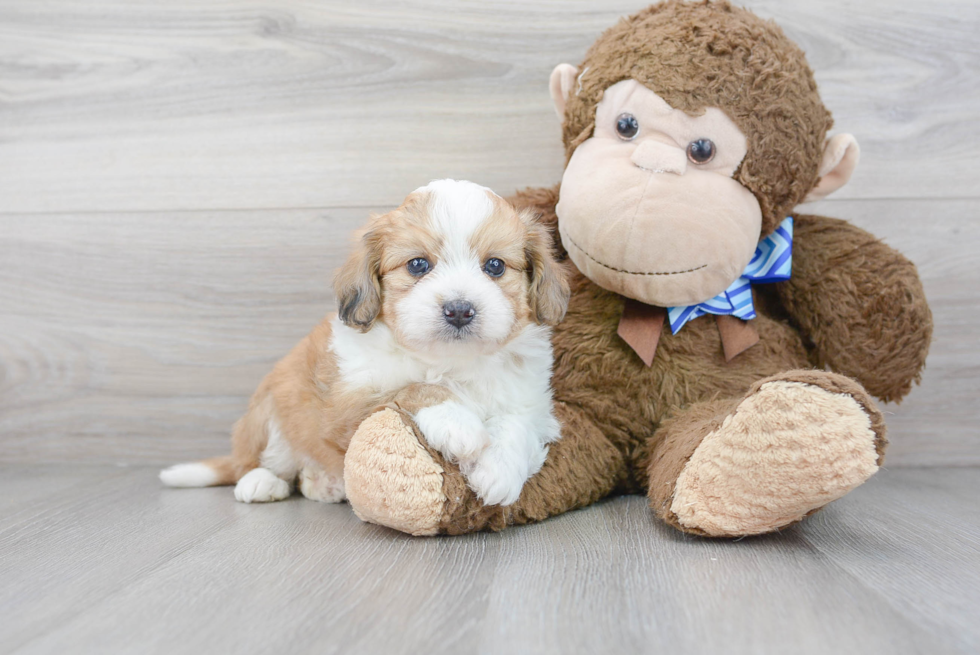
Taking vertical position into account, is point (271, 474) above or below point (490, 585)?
below

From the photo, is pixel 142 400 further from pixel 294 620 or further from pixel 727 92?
pixel 727 92

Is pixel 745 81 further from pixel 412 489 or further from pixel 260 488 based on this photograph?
pixel 260 488

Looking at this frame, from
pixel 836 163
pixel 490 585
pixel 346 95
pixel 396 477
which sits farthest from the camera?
pixel 346 95

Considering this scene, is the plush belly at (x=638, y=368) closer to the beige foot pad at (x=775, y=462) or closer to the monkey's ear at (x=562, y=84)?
the beige foot pad at (x=775, y=462)

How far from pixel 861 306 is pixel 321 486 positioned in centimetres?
133

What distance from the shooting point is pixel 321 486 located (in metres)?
1.77

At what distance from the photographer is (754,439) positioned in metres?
1.23

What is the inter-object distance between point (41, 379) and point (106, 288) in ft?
1.17

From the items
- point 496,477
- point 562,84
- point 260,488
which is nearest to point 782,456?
point 496,477

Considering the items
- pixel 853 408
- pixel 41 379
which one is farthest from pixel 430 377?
pixel 41 379

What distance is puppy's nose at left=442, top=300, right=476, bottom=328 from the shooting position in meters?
1.35

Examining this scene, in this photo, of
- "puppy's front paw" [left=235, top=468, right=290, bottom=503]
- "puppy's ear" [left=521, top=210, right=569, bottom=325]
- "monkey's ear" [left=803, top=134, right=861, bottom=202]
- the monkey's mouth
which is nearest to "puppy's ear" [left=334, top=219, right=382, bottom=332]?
"puppy's ear" [left=521, top=210, right=569, bottom=325]

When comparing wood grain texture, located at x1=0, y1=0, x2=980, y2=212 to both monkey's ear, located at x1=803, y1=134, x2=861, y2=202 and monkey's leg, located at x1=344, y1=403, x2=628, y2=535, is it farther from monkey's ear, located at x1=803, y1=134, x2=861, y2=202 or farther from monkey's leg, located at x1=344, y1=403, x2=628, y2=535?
monkey's leg, located at x1=344, y1=403, x2=628, y2=535

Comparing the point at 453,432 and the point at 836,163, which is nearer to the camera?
the point at 453,432
